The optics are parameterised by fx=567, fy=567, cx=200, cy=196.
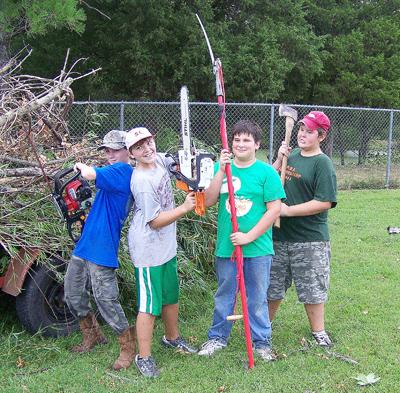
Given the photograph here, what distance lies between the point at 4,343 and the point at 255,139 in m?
2.27

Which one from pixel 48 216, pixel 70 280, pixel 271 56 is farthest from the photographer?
pixel 271 56

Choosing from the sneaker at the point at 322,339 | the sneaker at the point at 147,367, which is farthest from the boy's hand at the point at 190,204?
the sneaker at the point at 322,339

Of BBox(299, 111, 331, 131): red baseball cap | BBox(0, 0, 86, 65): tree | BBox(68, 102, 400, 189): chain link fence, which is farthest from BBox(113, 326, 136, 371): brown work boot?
BBox(68, 102, 400, 189): chain link fence

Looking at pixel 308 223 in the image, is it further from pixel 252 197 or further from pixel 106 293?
pixel 106 293

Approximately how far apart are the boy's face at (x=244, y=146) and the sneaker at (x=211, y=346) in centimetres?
131

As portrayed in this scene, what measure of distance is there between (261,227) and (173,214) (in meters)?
0.60

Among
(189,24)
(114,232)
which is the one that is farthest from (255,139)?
(189,24)

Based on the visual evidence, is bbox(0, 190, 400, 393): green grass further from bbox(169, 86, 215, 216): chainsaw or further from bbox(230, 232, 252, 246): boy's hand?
bbox(169, 86, 215, 216): chainsaw

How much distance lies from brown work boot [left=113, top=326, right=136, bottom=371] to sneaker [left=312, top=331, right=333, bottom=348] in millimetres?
1347

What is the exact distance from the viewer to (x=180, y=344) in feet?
13.3

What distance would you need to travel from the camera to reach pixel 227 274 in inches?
153

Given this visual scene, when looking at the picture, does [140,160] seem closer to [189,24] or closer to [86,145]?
[86,145]

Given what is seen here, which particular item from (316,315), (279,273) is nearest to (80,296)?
(279,273)

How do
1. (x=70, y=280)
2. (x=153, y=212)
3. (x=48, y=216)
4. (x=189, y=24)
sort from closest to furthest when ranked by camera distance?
(x=153, y=212) < (x=70, y=280) < (x=48, y=216) < (x=189, y=24)
